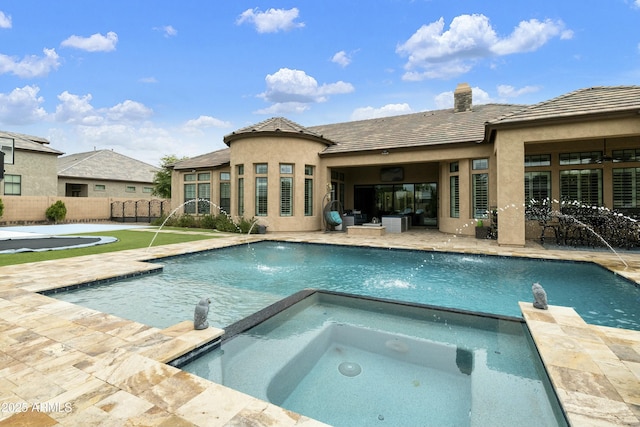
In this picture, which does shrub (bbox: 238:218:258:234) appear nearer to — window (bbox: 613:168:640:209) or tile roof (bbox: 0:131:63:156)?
window (bbox: 613:168:640:209)

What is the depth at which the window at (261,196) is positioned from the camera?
584 inches

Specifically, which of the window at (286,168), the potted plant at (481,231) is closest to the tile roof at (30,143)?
the window at (286,168)

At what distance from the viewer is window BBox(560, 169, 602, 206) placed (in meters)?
11.5

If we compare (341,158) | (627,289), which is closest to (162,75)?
(341,158)

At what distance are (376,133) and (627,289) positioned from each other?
12.8m

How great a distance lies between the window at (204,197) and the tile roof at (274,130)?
416cm

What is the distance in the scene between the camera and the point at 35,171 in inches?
931

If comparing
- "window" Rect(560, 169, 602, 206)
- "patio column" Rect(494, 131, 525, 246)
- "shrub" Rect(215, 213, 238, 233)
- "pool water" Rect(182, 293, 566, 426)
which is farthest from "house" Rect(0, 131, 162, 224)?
"window" Rect(560, 169, 602, 206)

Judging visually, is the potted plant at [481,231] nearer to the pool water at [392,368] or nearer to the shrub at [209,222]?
the pool water at [392,368]

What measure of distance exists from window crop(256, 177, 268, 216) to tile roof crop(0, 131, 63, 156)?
2039 centimetres

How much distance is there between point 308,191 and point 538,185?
9731mm

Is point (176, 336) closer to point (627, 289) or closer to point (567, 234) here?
point (627, 289)

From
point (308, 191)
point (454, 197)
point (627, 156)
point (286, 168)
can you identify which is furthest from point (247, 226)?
point (627, 156)

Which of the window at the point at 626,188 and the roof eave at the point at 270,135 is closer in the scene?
the window at the point at 626,188
